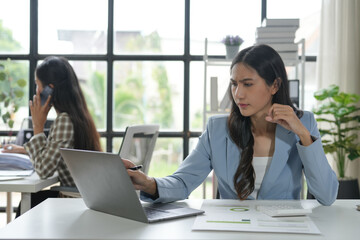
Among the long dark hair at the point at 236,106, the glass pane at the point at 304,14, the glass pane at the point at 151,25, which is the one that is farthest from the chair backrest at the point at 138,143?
the glass pane at the point at 304,14

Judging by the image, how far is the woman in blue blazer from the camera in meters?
1.70

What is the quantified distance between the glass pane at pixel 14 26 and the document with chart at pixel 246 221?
3355 millimetres

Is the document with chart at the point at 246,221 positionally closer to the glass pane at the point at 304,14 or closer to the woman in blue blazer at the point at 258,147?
the woman in blue blazer at the point at 258,147

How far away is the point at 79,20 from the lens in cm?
432

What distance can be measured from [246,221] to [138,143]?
1240mm

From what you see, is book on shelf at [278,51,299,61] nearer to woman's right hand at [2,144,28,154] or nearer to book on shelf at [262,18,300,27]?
book on shelf at [262,18,300,27]

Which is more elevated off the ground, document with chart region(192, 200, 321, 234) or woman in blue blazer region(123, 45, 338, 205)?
woman in blue blazer region(123, 45, 338, 205)

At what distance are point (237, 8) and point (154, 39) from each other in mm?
784

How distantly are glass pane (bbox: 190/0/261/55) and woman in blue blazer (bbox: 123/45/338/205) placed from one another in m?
2.32

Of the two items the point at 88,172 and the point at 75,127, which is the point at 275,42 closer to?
the point at 75,127

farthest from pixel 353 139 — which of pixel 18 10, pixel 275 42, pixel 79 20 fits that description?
pixel 18 10

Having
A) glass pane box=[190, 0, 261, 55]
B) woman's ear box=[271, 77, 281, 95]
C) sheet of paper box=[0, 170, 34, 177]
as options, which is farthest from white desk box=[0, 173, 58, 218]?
glass pane box=[190, 0, 261, 55]

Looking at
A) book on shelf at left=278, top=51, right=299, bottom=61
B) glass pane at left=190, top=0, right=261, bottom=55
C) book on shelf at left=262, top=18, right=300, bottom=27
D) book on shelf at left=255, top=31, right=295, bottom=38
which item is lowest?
book on shelf at left=278, top=51, right=299, bottom=61

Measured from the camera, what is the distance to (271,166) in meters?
1.79
